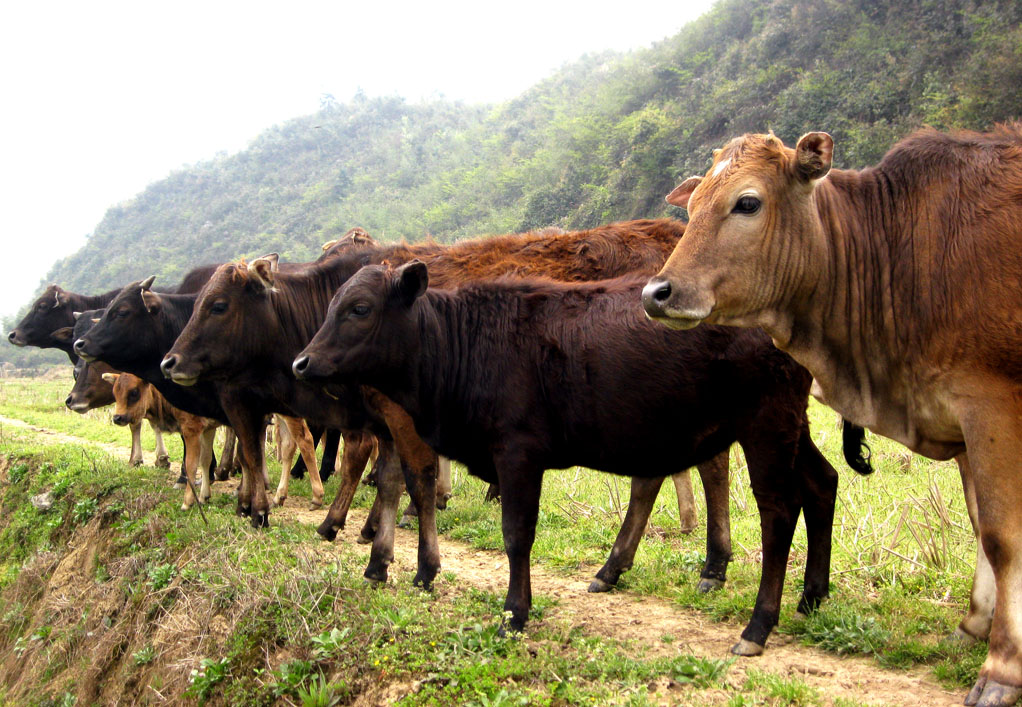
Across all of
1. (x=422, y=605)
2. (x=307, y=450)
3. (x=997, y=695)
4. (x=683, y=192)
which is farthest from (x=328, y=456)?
(x=997, y=695)

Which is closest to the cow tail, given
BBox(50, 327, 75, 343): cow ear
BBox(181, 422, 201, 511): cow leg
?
BBox(181, 422, 201, 511): cow leg

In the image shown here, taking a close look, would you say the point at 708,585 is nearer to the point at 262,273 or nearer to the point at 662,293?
the point at 662,293

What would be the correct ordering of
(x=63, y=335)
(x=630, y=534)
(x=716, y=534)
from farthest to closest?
(x=63, y=335), (x=630, y=534), (x=716, y=534)

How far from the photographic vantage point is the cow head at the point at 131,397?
12.2 meters

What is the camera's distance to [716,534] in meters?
6.68

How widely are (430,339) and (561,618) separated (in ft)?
7.07

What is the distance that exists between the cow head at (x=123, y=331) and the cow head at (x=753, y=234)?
7182mm

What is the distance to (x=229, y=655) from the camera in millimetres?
6500

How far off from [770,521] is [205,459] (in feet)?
25.8

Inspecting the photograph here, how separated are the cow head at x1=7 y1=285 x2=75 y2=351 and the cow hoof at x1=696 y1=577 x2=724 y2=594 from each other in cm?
1163

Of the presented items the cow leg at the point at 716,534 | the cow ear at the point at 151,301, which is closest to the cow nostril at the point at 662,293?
the cow leg at the point at 716,534

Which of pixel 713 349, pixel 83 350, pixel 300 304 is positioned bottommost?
pixel 83 350

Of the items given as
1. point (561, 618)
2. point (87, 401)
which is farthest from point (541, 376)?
point (87, 401)

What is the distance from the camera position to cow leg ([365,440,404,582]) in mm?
6883
